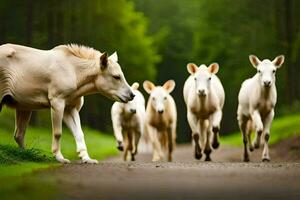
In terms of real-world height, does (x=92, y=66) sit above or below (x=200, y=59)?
below

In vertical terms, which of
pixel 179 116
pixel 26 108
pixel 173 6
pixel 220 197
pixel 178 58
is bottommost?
pixel 220 197

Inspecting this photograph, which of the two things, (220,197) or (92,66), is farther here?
(92,66)

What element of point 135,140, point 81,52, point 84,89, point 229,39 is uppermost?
point 229,39

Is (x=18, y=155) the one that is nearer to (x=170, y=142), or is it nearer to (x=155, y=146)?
(x=155, y=146)

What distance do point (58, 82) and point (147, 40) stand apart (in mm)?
38091

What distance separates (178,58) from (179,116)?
4.82m

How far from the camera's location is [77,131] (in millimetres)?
14750

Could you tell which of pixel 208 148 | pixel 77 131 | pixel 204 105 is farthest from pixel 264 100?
pixel 77 131

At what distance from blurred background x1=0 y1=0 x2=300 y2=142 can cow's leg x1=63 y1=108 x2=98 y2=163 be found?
17.1 metres

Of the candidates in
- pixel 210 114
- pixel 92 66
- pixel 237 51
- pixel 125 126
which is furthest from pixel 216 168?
pixel 237 51

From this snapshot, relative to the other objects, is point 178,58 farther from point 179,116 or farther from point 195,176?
point 195,176

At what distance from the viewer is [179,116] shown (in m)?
65.4

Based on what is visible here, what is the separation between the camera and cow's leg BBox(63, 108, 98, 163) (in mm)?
14461

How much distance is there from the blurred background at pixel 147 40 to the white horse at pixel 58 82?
17005mm
